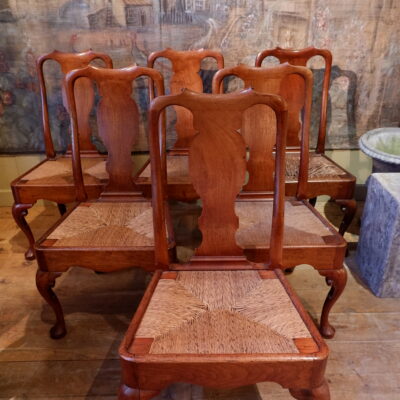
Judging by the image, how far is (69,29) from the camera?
2.46 metres

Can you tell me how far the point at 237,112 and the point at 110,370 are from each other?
1.14 meters

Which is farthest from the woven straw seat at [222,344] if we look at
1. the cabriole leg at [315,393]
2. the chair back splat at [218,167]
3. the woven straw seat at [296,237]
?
the woven straw seat at [296,237]

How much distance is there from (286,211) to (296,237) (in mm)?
220

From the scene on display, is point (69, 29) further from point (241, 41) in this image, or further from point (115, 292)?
point (115, 292)

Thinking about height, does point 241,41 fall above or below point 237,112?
above

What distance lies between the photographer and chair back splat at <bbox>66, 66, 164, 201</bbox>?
161 centimetres

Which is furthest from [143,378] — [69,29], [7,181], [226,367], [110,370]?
[7,181]

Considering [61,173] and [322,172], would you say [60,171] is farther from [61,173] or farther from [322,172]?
[322,172]

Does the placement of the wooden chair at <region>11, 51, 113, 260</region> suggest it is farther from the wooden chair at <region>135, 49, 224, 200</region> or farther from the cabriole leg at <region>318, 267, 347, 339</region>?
the cabriole leg at <region>318, 267, 347, 339</region>

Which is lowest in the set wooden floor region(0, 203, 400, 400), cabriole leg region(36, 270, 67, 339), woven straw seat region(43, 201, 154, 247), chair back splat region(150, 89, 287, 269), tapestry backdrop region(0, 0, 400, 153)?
wooden floor region(0, 203, 400, 400)

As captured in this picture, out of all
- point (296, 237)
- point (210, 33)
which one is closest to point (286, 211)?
point (296, 237)

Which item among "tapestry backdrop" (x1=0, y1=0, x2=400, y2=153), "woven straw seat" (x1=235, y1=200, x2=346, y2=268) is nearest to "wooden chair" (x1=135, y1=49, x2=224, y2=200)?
"tapestry backdrop" (x1=0, y1=0, x2=400, y2=153)

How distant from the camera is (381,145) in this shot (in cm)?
257

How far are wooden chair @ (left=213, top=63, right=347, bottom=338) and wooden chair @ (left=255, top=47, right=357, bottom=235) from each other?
0.95 ft
